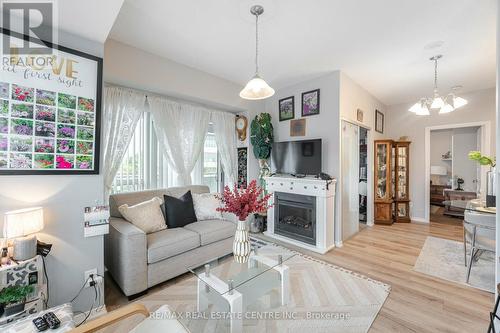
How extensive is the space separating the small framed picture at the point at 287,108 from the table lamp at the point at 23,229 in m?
3.43

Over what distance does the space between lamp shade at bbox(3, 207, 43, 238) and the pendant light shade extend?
1.88m

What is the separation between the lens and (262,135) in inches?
149

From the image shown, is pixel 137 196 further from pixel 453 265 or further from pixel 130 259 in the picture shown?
pixel 453 265

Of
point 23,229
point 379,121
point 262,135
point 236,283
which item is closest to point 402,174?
point 379,121

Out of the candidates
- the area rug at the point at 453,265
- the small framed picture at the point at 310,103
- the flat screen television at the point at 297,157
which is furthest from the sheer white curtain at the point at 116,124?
the area rug at the point at 453,265

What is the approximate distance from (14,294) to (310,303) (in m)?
2.16

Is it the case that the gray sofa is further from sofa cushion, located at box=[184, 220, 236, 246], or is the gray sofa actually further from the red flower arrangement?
the red flower arrangement

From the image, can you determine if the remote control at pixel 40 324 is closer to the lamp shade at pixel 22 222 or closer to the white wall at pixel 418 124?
the lamp shade at pixel 22 222

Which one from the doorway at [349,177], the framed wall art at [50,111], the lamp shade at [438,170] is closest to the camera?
the framed wall art at [50,111]

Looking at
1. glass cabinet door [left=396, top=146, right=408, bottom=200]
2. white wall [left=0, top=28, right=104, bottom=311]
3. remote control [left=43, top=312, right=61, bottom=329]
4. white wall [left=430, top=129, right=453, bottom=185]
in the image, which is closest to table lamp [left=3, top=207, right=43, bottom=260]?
white wall [left=0, top=28, right=104, bottom=311]

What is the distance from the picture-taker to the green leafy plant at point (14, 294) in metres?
1.26

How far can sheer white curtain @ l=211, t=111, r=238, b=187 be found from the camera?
3846 mm

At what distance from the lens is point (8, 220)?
1.40m

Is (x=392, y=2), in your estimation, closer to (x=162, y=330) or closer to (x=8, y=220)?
(x=162, y=330)
